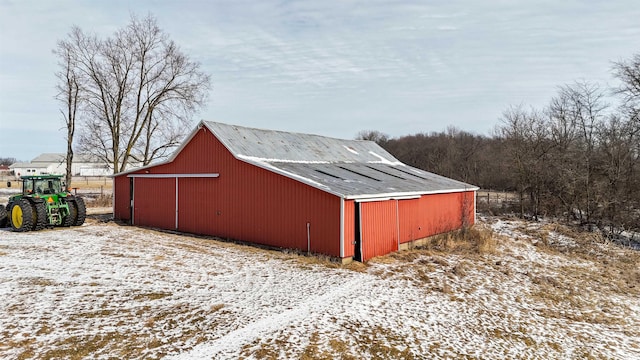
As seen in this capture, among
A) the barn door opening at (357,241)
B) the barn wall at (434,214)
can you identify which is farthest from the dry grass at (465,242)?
the barn door opening at (357,241)

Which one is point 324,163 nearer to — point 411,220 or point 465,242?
point 411,220

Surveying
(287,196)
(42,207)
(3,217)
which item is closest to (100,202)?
(3,217)

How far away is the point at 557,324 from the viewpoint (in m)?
7.50

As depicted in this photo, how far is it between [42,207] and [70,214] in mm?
1019

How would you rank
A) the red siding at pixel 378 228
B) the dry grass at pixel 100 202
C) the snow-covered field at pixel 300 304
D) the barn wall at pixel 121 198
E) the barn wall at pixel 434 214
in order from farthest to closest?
1. the dry grass at pixel 100 202
2. the barn wall at pixel 121 198
3. the barn wall at pixel 434 214
4. the red siding at pixel 378 228
5. the snow-covered field at pixel 300 304

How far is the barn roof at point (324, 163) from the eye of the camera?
41.1 feet

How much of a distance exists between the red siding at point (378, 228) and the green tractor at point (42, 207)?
1162 centimetres

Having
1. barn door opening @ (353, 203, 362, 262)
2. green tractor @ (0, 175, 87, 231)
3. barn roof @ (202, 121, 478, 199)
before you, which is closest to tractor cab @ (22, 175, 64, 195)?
green tractor @ (0, 175, 87, 231)

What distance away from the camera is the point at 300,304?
25.0 ft

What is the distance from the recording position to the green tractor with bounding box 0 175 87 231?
48.3ft

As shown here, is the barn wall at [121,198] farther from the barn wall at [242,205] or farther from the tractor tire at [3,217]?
the tractor tire at [3,217]

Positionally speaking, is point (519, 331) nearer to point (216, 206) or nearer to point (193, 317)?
point (193, 317)

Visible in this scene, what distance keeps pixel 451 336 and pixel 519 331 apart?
1.41 meters

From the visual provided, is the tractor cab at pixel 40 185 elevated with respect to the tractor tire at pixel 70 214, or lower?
elevated
